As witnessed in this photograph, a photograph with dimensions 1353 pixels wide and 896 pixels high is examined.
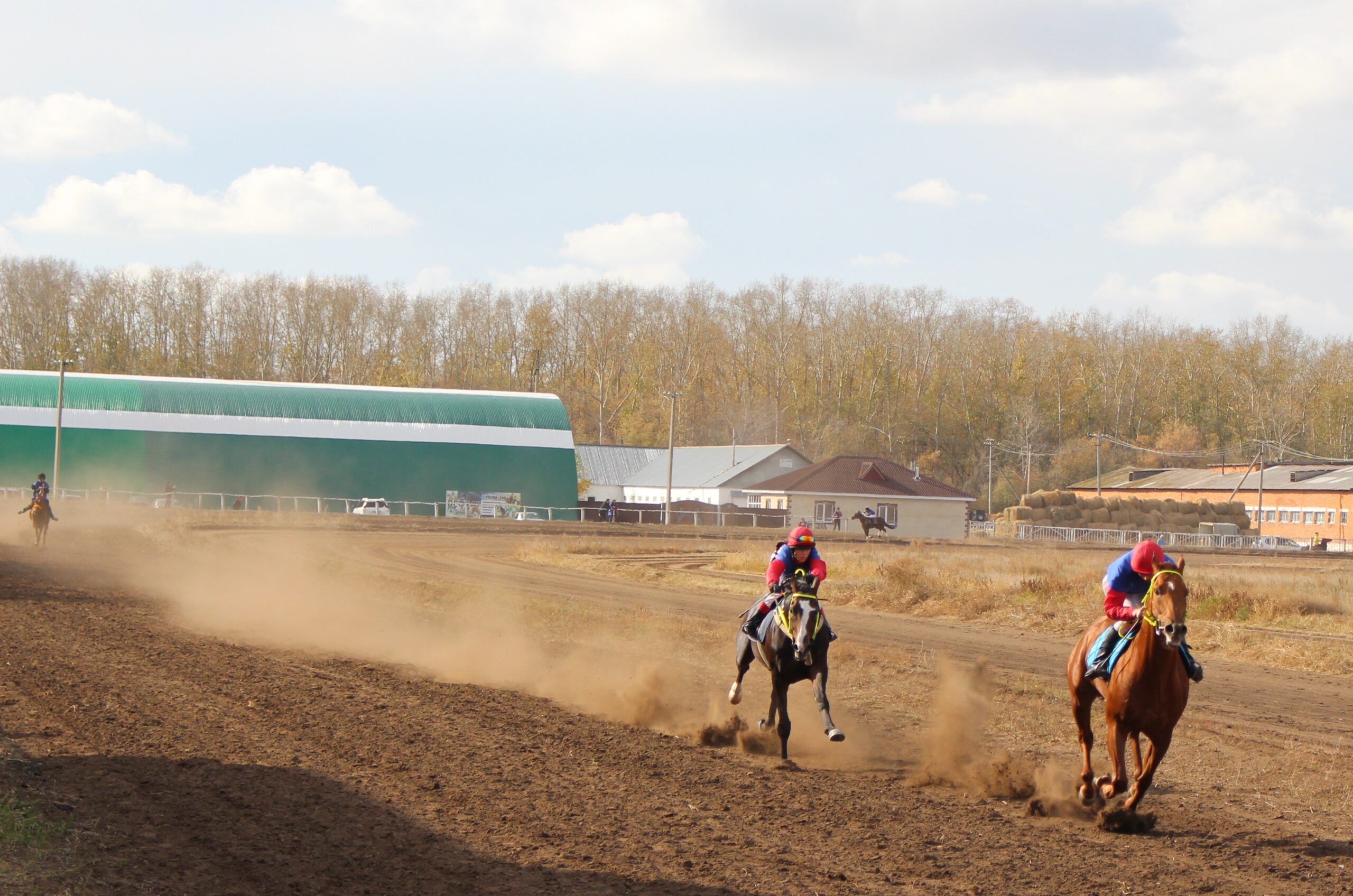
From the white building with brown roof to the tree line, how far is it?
36678 millimetres

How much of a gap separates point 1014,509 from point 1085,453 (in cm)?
4372

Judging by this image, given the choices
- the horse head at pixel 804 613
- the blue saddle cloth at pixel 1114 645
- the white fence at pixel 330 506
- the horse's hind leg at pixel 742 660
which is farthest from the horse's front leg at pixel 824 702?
the white fence at pixel 330 506

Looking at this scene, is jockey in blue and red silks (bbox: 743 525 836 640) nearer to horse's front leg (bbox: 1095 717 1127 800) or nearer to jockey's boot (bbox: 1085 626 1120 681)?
jockey's boot (bbox: 1085 626 1120 681)

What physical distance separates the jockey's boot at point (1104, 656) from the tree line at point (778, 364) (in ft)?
350

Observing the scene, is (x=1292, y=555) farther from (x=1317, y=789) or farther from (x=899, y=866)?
(x=899, y=866)

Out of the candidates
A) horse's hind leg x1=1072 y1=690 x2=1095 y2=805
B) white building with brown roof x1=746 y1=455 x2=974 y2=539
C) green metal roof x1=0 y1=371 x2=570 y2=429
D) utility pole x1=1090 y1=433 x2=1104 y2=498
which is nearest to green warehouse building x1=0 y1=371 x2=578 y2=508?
green metal roof x1=0 y1=371 x2=570 y2=429

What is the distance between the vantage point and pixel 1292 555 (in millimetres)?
59688

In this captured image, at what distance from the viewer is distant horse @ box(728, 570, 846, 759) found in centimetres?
1073

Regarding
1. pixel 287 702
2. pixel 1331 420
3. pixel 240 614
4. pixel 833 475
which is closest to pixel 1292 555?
pixel 833 475

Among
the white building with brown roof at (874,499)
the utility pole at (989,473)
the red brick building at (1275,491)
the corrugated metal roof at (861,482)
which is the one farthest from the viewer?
the utility pole at (989,473)

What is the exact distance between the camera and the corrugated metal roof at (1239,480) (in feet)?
285

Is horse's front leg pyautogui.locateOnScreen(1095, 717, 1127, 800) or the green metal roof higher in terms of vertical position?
the green metal roof

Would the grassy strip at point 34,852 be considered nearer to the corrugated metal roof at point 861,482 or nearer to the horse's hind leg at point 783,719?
the horse's hind leg at point 783,719

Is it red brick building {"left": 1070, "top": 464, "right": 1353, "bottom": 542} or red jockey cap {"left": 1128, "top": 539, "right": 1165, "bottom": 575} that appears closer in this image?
red jockey cap {"left": 1128, "top": 539, "right": 1165, "bottom": 575}
